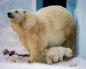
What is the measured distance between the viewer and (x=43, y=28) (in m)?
1.84

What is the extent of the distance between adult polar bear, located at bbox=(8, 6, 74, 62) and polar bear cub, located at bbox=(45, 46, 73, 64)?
0.11ft

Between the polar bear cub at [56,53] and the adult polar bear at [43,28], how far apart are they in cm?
3

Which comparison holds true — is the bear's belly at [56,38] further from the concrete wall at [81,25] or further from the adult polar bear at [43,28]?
the concrete wall at [81,25]

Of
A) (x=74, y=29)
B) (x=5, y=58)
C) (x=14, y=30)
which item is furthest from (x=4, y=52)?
(x=74, y=29)

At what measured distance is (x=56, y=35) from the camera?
1854 millimetres

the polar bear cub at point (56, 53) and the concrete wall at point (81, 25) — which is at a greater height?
the concrete wall at point (81, 25)

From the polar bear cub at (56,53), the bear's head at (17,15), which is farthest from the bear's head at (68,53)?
the bear's head at (17,15)

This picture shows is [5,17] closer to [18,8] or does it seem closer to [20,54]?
[18,8]

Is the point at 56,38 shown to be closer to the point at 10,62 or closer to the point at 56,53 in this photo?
the point at 56,53

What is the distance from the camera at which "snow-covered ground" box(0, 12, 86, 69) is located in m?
1.82

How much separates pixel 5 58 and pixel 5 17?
0.95 feet

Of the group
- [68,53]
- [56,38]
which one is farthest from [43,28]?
[68,53]

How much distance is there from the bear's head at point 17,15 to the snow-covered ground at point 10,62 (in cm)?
7

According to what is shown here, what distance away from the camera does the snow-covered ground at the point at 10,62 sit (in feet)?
5.96
